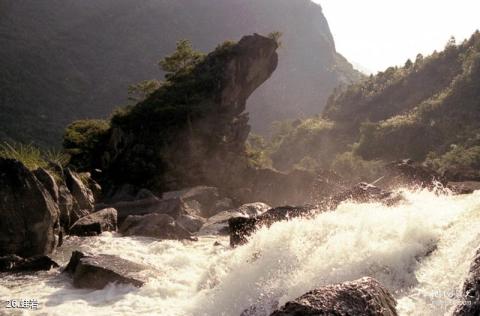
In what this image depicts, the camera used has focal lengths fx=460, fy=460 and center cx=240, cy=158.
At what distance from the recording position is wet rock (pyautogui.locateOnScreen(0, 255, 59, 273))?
13.5 metres

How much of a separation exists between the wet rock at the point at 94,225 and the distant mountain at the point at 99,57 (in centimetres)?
5643

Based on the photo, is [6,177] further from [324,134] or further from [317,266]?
[324,134]

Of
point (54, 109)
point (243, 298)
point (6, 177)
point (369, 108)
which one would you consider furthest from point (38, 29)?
point (243, 298)

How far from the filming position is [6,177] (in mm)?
15219

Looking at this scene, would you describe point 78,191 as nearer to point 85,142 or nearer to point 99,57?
point 85,142

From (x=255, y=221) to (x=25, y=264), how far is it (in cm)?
818

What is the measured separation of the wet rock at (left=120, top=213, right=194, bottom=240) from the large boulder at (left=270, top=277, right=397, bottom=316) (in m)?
12.8

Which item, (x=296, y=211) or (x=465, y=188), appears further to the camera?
(x=465, y=188)

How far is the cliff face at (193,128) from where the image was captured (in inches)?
1601

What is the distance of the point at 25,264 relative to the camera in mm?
13672

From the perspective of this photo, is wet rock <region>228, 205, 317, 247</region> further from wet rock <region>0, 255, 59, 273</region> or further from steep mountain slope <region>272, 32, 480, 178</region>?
steep mountain slope <region>272, 32, 480, 178</region>

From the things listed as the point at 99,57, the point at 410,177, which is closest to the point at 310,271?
the point at 410,177

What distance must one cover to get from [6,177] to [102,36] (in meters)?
130

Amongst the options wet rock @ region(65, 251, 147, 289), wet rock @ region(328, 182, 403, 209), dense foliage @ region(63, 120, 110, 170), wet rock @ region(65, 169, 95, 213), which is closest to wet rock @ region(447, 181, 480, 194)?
wet rock @ region(328, 182, 403, 209)
